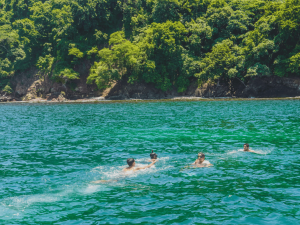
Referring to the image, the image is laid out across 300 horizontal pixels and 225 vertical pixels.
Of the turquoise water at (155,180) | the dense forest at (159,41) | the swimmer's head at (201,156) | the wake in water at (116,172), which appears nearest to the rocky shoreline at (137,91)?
the dense forest at (159,41)

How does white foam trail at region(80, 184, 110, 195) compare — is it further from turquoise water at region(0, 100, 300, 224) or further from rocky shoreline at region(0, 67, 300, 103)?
rocky shoreline at region(0, 67, 300, 103)

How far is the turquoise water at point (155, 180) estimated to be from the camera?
10359 mm

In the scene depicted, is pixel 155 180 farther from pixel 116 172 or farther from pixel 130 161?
pixel 116 172

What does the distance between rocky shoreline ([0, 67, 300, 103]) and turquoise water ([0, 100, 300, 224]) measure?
162 ft

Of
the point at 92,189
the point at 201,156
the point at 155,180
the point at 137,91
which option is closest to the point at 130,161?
the point at 155,180

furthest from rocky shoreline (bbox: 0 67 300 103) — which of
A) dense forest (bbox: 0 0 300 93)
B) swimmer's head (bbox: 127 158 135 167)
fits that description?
swimmer's head (bbox: 127 158 135 167)

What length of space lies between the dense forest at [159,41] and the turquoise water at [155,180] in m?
49.0

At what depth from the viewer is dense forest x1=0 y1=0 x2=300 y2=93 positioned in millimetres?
69750

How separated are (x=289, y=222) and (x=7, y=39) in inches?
4280

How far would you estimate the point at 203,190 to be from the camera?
1248 cm

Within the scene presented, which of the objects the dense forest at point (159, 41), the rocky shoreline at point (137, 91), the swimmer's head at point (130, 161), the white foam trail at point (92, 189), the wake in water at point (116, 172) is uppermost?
the dense forest at point (159, 41)

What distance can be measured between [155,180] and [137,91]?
70.7 metres

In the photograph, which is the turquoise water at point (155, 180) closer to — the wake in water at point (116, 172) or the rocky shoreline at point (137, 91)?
the wake in water at point (116, 172)

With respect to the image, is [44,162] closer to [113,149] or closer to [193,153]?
[113,149]
